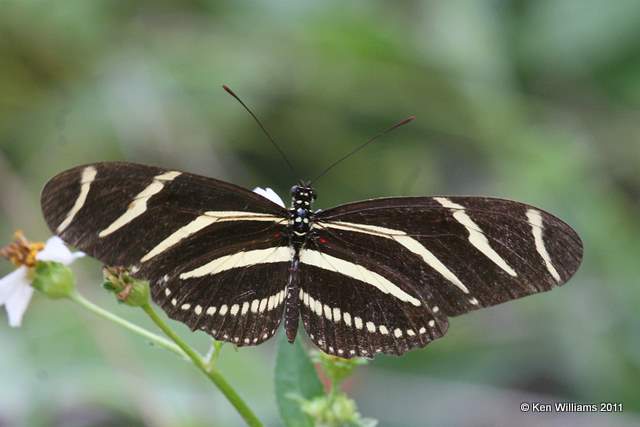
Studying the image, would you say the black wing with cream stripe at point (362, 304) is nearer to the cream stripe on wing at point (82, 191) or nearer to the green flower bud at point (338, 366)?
the green flower bud at point (338, 366)

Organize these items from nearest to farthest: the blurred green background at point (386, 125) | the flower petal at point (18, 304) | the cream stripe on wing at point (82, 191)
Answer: the cream stripe on wing at point (82, 191)
the flower petal at point (18, 304)
the blurred green background at point (386, 125)

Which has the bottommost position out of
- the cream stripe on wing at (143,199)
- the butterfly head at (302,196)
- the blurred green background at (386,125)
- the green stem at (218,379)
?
the green stem at (218,379)

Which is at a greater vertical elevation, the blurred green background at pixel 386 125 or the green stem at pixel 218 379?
the blurred green background at pixel 386 125

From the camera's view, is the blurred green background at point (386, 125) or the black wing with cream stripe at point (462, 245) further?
the blurred green background at point (386, 125)

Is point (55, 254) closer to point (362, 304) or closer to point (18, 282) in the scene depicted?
point (18, 282)

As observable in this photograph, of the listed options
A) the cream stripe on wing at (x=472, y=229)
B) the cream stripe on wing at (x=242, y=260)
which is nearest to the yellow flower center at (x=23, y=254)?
the cream stripe on wing at (x=242, y=260)

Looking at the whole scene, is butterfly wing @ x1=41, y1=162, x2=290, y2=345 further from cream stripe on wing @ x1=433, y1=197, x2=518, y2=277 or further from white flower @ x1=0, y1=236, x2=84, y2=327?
cream stripe on wing @ x1=433, y1=197, x2=518, y2=277

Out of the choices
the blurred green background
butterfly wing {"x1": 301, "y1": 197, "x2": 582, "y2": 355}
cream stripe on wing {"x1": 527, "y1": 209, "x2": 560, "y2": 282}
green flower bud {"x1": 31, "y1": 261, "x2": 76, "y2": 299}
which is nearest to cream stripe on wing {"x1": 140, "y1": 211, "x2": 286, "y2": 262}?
butterfly wing {"x1": 301, "y1": 197, "x2": 582, "y2": 355}
